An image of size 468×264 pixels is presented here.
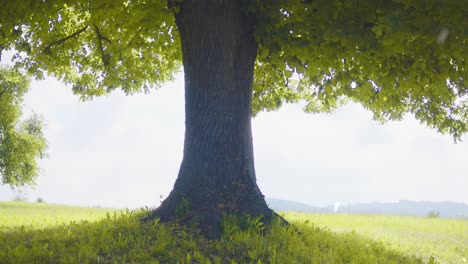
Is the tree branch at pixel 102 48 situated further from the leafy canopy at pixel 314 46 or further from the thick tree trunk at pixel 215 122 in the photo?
the thick tree trunk at pixel 215 122

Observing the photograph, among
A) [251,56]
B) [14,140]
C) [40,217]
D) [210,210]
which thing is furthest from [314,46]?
[14,140]

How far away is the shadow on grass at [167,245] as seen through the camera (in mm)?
7363

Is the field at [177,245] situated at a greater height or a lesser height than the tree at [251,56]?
lesser

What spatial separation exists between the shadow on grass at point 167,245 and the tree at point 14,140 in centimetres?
2304

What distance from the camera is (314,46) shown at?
29.9 ft

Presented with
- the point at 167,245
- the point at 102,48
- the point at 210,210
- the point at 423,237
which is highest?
the point at 102,48

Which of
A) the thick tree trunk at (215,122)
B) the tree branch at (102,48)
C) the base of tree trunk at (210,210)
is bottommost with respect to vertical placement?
the base of tree trunk at (210,210)

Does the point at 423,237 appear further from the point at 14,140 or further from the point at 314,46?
the point at 14,140

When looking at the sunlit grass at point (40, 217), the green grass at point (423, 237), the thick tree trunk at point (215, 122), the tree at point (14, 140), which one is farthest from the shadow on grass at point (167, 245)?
the tree at point (14, 140)

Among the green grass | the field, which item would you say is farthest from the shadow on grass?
the green grass

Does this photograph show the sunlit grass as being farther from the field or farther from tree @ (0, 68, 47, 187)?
tree @ (0, 68, 47, 187)

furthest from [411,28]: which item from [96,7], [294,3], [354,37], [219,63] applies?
[96,7]

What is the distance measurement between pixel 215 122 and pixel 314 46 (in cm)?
259

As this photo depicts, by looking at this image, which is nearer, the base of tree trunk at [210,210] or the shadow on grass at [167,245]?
the shadow on grass at [167,245]
